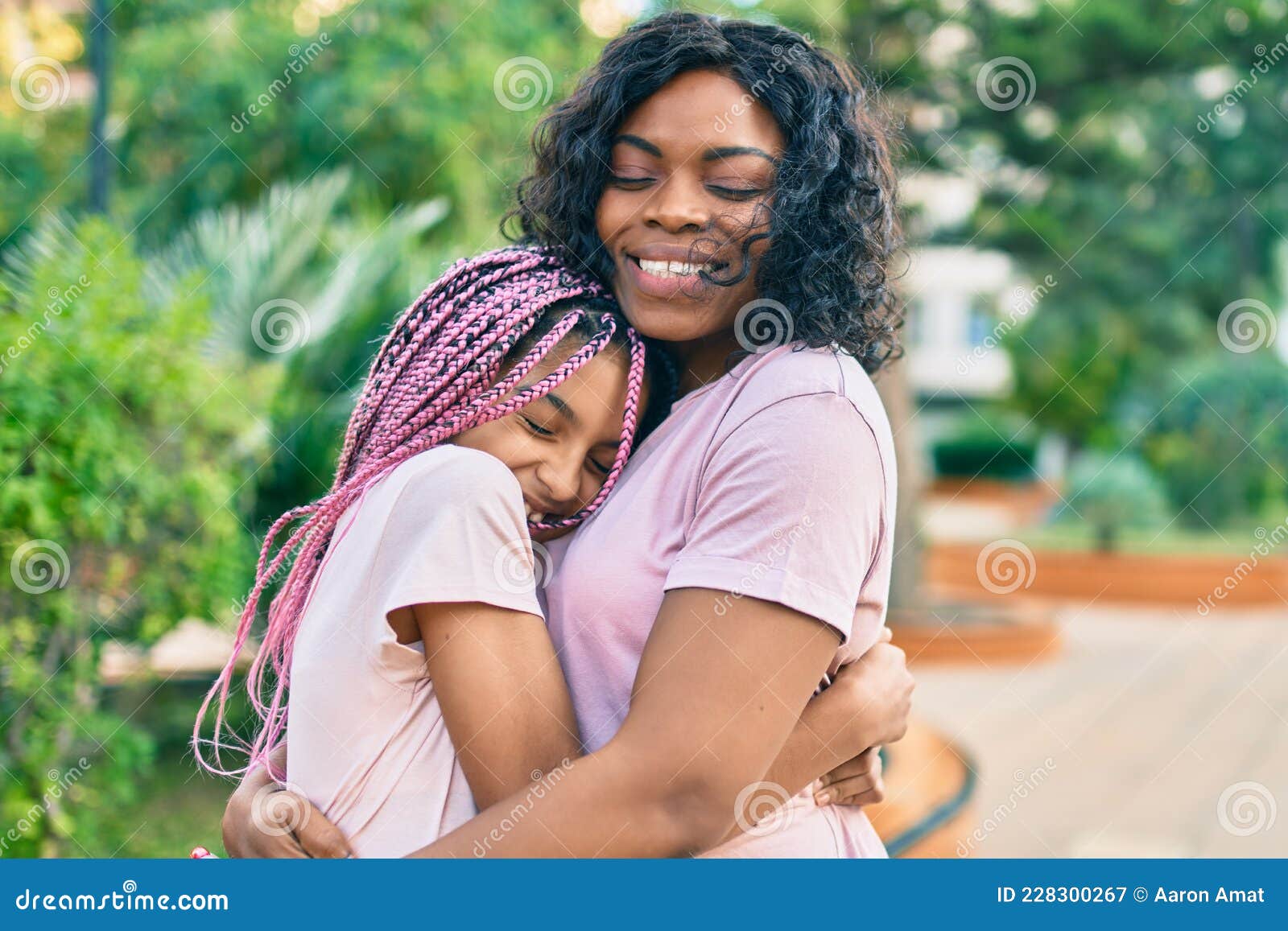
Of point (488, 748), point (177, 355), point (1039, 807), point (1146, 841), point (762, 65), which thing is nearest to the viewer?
point (488, 748)

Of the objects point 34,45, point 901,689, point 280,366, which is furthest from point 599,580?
point 34,45

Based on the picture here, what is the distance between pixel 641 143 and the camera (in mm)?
1988

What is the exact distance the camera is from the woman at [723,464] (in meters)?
1.57

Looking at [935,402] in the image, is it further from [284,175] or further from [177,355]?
[177,355]

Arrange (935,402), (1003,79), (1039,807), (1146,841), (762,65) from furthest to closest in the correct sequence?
(935,402)
(1003,79)
(1039,807)
(1146,841)
(762,65)

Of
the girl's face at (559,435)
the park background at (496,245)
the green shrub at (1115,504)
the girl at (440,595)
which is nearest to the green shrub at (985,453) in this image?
the park background at (496,245)

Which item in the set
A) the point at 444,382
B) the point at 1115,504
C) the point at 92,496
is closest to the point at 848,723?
the point at 444,382

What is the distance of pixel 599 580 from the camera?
5.73 ft

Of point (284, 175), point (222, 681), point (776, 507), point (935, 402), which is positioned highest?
point (935, 402)

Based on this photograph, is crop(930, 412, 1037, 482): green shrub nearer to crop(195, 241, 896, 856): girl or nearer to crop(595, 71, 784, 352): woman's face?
crop(595, 71, 784, 352): woman's face

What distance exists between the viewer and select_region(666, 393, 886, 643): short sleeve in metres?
1.58

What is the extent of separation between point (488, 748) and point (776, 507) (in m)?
0.47

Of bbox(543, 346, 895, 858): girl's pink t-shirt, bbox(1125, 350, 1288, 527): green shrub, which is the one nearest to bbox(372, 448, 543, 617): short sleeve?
bbox(543, 346, 895, 858): girl's pink t-shirt

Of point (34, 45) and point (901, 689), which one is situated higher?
point (34, 45)
